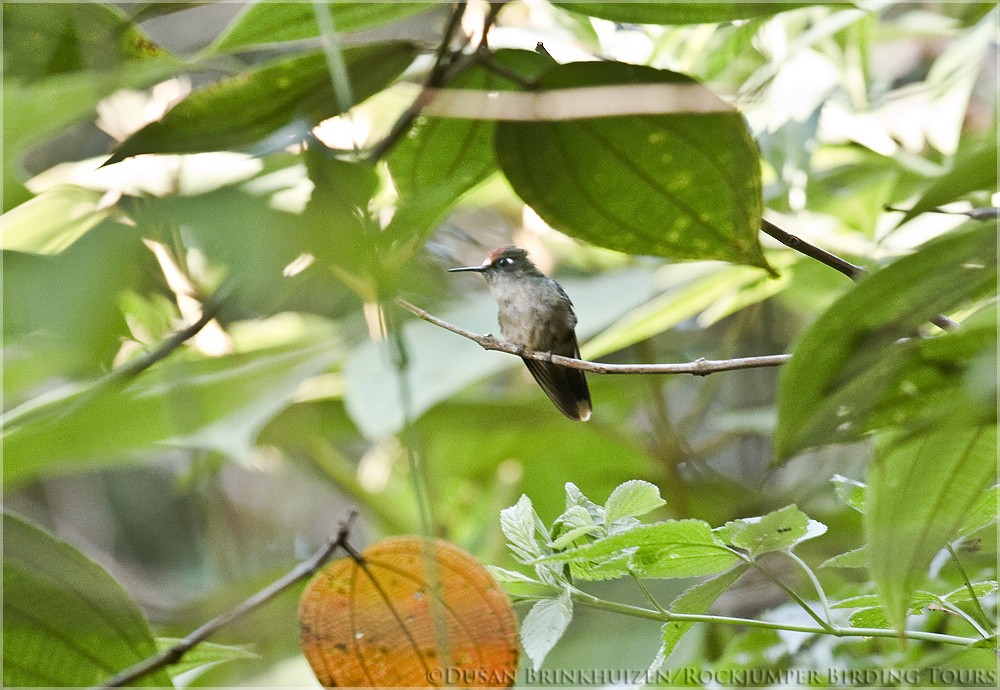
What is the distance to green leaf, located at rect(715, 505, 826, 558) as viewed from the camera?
359mm

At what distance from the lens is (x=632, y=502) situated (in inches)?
14.3

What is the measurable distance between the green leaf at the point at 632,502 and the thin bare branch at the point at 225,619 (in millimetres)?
108

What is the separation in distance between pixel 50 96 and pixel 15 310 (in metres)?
0.12

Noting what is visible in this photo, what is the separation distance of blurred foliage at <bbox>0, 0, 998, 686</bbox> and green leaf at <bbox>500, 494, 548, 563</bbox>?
0.01m

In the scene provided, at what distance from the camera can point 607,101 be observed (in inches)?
15.2

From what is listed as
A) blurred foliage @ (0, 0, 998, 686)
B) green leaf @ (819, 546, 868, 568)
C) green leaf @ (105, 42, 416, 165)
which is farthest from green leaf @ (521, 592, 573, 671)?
green leaf @ (105, 42, 416, 165)

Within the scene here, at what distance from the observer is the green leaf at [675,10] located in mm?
383

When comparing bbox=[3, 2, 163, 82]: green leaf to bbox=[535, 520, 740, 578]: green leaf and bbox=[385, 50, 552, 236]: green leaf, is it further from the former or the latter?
bbox=[535, 520, 740, 578]: green leaf

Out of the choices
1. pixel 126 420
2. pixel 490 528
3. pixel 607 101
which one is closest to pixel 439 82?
pixel 607 101

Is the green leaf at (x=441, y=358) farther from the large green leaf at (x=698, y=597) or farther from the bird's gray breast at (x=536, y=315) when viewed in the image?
the large green leaf at (x=698, y=597)

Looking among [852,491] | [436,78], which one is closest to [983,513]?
[852,491]

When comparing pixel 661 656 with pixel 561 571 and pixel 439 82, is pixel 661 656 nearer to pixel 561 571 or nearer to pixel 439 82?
pixel 561 571

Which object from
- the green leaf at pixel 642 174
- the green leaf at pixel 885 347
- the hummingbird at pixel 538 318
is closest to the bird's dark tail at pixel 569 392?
the hummingbird at pixel 538 318

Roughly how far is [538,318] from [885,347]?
0.89 feet
